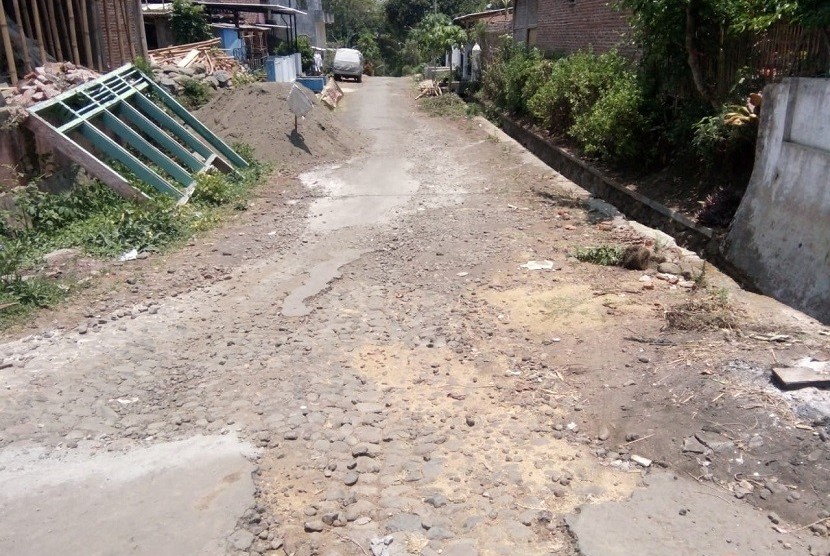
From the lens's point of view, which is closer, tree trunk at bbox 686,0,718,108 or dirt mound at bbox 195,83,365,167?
tree trunk at bbox 686,0,718,108

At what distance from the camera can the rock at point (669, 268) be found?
23.2 ft

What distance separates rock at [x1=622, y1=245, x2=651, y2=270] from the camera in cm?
723

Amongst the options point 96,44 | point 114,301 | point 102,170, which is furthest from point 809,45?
point 96,44

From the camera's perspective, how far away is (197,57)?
18781mm

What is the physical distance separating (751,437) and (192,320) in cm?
484

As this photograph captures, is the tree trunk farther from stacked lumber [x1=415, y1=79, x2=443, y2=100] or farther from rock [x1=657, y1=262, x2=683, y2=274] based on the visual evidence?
stacked lumber [x1=415, y1=79, x2=443, y2=100]

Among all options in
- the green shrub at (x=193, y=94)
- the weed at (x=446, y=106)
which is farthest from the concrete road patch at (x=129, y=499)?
the weed at (x=446, y=106)

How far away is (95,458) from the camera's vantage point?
168 inches

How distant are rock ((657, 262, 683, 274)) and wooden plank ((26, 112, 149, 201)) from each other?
6.77 meters

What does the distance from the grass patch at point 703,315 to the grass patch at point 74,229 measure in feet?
19.0

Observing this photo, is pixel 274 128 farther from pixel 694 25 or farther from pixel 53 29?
pixel 694 25

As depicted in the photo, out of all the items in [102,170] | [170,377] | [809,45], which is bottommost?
[170,377]

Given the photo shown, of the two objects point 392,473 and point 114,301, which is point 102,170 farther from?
point 392,473

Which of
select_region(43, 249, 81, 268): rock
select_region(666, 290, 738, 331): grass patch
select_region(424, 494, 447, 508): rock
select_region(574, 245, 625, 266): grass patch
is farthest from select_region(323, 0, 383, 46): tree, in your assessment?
select_region(424, 494, 447, 508): rock
